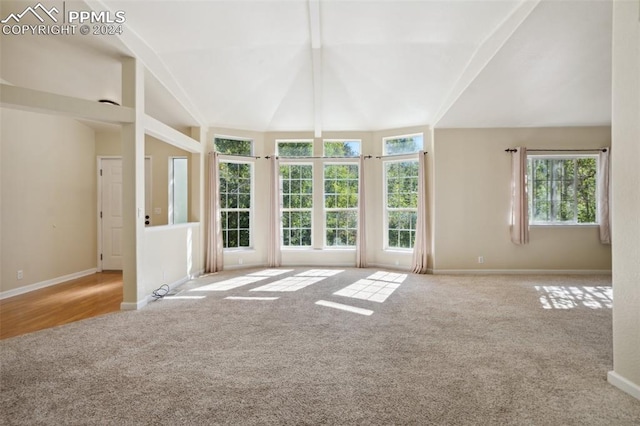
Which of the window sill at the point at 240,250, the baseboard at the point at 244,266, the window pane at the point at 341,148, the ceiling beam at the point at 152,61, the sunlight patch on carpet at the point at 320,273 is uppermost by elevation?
the ceiling beam at the point at 152,61

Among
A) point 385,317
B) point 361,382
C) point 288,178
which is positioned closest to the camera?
point 361,382

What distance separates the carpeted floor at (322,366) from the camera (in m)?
1.91

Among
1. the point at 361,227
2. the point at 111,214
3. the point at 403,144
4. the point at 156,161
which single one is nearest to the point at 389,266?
the point at 361,227

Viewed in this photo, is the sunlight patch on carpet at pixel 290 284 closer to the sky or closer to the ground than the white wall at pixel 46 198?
closer to the ground

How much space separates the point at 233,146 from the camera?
6.60m

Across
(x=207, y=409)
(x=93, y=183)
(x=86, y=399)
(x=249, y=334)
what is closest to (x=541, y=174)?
(x=249, y=334)

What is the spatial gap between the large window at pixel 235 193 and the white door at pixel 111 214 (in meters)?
1.98

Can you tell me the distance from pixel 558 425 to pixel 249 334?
7.84ft

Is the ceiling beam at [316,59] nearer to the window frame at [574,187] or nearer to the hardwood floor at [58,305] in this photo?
the window frame at [574,187]

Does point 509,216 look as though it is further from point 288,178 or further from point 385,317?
point 288,178

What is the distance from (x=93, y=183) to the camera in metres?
6.23

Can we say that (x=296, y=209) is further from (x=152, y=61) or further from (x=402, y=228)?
(x=152, y=61)

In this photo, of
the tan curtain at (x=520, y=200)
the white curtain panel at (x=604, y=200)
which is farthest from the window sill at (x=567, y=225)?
the tan curtain at (x=520, y=200)

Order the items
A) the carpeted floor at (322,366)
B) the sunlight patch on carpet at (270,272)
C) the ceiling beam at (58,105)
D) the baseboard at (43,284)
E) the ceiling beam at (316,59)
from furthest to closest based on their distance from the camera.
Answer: the sunlight patch on carpet at (270,272) → the baseboard at (43,284) → the ceiling beam at (316,59) → the ceiling beam at (58,105) → the carpeted floor at (322,366)
